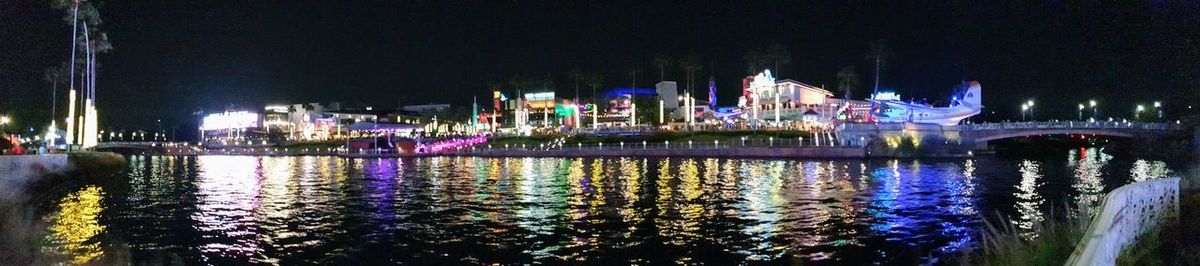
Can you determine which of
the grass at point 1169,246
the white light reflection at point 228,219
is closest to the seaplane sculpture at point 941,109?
the white light reflection at point 228,219

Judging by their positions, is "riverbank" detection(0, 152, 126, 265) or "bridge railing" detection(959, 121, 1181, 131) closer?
"riverbank" detection(0, 152, 126, 265)

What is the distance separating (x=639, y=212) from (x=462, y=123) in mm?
151020

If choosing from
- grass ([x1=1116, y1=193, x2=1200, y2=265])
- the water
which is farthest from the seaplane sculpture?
grass ([x1=1116, y1=193, x2=1200, y2=265])

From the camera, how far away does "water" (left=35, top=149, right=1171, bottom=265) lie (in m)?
19.5

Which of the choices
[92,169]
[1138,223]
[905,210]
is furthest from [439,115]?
[1138,223]

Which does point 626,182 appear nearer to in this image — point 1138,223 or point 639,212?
point 639,212

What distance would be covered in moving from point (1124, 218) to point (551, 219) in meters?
17.5

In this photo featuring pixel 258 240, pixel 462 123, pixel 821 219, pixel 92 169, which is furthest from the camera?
pixel 462 123

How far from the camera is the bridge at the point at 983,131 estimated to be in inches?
3290

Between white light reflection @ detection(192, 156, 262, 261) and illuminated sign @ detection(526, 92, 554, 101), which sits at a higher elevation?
illuminated sign @ detection(526, 92, 554, 101)

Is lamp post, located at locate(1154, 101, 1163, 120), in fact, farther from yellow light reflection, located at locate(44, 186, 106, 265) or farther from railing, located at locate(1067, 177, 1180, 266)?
yellow light reflection, located at locate(44, 186, 106, 265)

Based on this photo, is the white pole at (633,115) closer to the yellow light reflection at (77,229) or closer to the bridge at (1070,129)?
the bridge at (1070,129)

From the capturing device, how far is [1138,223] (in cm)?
1254

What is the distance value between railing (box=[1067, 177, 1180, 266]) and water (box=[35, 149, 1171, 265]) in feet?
4.44
